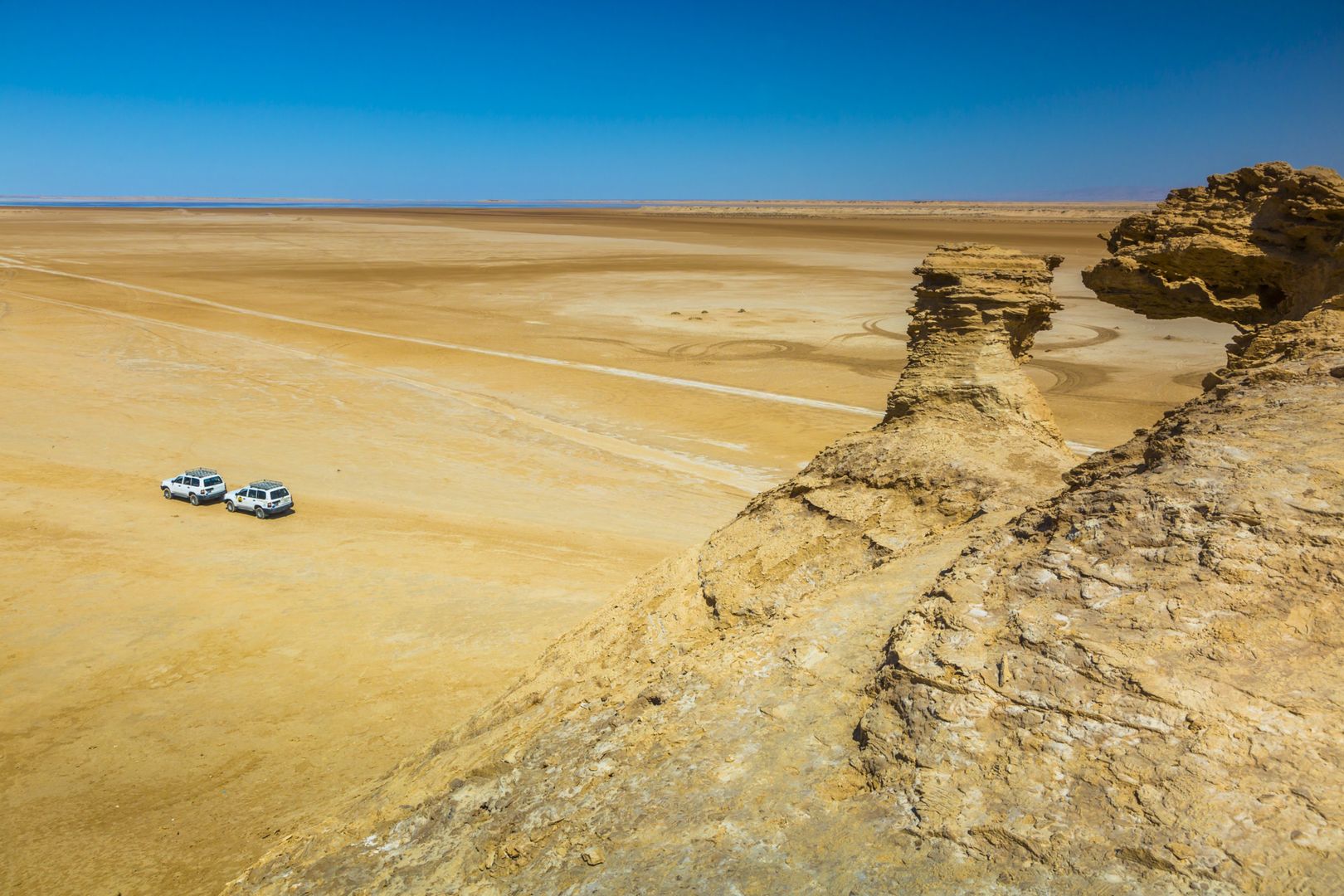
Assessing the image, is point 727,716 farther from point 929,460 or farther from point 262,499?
point 262,499

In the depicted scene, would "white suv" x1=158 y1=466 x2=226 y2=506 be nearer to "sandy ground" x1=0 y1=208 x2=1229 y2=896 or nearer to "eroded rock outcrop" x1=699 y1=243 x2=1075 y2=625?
"sandy ground" x1=0 y1=208 x2=1229 y2=896

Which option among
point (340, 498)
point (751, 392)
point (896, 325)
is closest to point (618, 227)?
point (896, 325)

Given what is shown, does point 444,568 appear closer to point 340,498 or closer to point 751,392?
point 340,498

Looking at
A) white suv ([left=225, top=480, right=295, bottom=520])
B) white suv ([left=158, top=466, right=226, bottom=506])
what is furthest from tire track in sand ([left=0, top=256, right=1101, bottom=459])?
white suv ([left=158, top=466, right=226, bottom=506])

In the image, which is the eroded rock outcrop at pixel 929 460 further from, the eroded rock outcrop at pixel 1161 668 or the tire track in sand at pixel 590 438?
the tire track in sand at pixel 590 438

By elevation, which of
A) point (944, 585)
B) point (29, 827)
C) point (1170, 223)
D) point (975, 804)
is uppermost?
point (1170, 223)

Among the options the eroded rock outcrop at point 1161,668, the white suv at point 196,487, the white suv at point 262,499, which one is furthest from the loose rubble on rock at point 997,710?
the white suv at point 196,487
